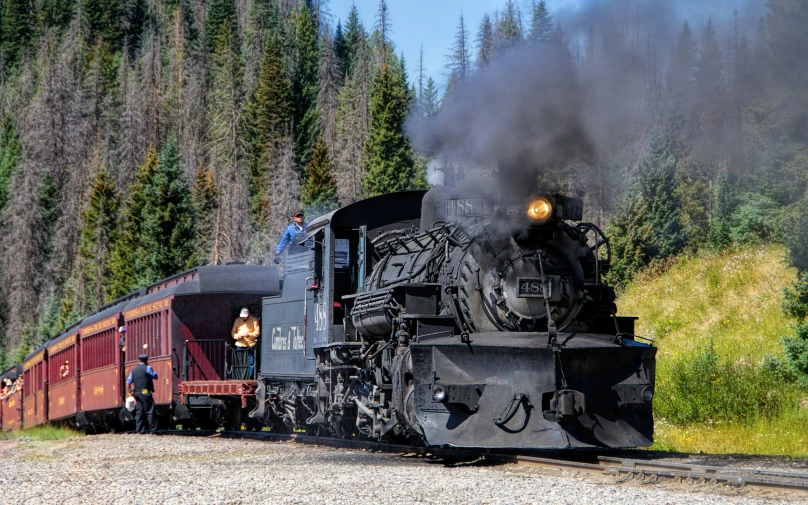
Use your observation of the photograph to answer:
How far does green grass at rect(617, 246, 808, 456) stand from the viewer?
1389cm

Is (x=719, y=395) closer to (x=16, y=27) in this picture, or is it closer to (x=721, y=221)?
(x=721, y=221)

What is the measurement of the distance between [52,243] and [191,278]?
4950 cm

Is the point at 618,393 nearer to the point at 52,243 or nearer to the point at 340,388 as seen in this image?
the point at 340,388

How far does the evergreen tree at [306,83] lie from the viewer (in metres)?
72.3

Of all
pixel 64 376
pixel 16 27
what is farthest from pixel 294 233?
pixel 16 27

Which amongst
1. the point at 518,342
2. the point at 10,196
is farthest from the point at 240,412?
the point at 10,196

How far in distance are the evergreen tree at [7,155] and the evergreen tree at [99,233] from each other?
17103mm

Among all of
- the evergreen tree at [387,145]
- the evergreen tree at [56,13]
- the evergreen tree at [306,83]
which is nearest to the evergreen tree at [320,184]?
the evergreen tree at [387,145]

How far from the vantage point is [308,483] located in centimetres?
876

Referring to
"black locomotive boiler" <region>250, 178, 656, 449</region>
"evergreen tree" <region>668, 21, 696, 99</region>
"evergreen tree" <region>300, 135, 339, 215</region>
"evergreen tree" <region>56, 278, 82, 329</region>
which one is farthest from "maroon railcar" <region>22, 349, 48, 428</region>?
"evergreen tree" <region>300, 135, 339, 215</region>

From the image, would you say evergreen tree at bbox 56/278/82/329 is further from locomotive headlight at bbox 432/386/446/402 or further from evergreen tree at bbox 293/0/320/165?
locomotive headlight at bbox 432/386/446/402

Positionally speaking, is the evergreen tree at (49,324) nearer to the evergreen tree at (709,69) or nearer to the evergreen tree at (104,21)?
the evergreen tree at (104,21)

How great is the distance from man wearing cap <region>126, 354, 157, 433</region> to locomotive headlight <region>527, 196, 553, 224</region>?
31.2 ft

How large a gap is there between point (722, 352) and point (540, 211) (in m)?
13.8
